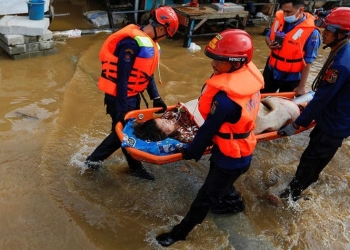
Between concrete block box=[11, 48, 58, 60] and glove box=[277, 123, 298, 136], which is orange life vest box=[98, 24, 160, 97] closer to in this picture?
glove box=[277, 123, 298, 136]

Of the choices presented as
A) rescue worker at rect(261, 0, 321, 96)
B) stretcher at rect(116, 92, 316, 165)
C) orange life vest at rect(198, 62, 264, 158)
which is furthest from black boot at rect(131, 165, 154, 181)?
rescue worker at rect(261, 0, 321, 96)

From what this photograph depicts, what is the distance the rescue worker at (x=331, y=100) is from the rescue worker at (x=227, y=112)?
83 centimetres

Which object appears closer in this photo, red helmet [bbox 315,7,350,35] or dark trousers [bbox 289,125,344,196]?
red helmet [bbox 315,7,350,35]

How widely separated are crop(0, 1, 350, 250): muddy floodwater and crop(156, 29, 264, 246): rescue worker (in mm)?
706

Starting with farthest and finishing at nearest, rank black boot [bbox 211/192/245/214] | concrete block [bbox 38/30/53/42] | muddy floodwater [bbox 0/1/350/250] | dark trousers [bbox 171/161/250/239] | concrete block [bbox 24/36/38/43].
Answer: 1. concrete block [bbox 38/30/53/42]
2. concrete block [bbox 24/36/38/43]
3. black boot [bbox 211/192/245/214]
4. muddy floodwater [bbox 0/1/350/250]
5. dark trousers [bbox 171/161/250/239]

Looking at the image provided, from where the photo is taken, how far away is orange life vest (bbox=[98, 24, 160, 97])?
10.8 ft

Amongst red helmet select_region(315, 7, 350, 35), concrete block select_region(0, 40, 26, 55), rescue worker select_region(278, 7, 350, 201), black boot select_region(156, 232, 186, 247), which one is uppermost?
red helmet select_region(315, 7, 350, 35)

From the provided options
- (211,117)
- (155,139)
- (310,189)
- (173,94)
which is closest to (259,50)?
(173,94)

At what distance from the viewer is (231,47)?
8.16ft

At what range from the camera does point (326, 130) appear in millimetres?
3424

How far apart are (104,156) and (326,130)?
2.33 m

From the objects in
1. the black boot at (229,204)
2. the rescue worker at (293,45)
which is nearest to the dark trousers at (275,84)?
the rescue worker at (293,45)

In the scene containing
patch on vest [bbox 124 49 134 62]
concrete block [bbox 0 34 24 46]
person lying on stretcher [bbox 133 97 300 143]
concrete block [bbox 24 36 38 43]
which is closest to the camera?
patch on vest [bbox 124 49 134 62]

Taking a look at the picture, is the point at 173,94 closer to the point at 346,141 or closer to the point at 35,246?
the point at 346,141
